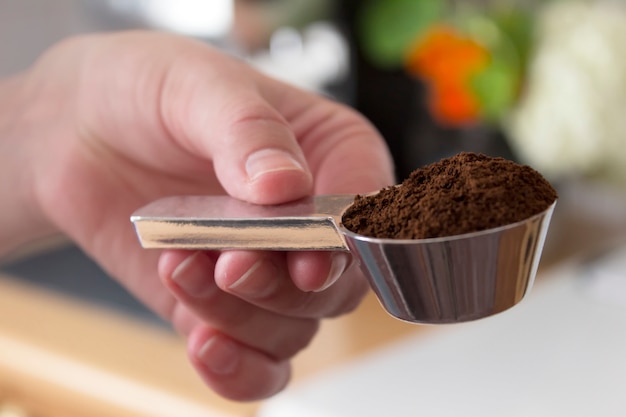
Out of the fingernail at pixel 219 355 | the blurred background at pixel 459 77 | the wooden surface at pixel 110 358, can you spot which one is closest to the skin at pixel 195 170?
the fingernail at pixel 219 355

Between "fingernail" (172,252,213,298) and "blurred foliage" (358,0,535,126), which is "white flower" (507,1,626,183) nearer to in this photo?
→ "blurred foliage" (358,0,535,126)

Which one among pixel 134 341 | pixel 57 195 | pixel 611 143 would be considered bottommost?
pixel 134 341

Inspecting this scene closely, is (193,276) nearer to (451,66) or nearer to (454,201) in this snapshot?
(454,201)

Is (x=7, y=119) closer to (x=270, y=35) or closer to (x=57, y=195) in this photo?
(x=57, y=195)

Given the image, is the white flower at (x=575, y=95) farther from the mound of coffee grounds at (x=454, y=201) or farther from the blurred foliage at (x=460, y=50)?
the mound of coffee grounds at (x=454, y=201)

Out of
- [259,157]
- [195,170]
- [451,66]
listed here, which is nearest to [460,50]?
[451,66]

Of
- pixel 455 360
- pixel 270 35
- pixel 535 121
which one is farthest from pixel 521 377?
pixel 270 35
